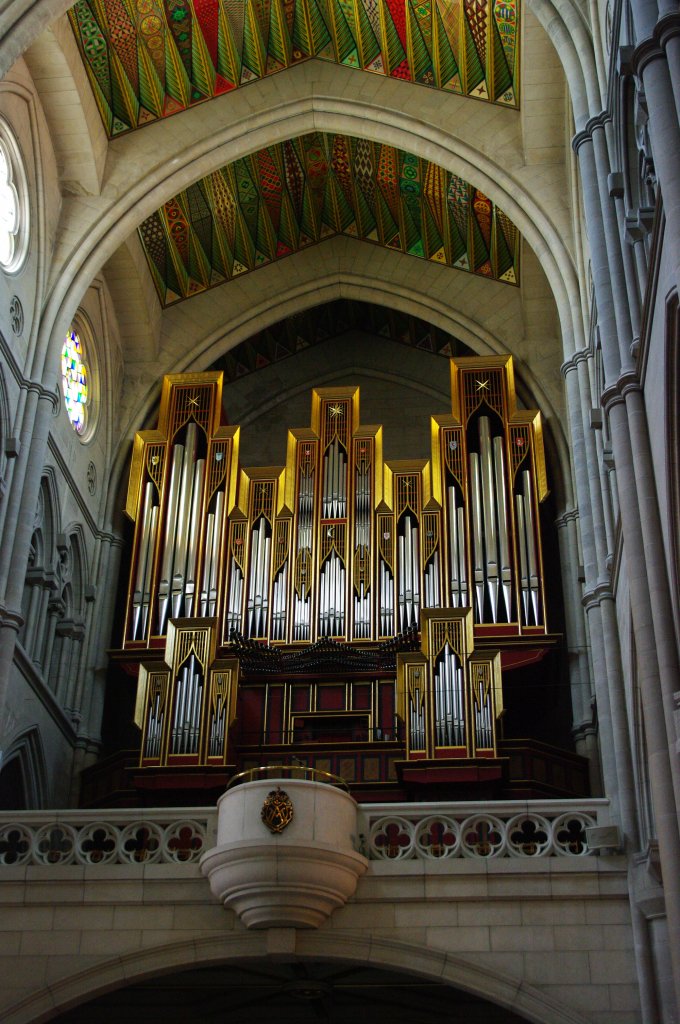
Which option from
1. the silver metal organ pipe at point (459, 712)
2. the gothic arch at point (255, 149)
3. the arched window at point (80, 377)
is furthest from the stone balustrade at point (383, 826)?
the arched window at point (80, 377)

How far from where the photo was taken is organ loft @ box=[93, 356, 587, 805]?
48.0 feet

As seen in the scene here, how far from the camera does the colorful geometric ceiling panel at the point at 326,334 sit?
21.6m

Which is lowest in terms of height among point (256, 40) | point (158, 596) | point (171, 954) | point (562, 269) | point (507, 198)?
point (171, 954)

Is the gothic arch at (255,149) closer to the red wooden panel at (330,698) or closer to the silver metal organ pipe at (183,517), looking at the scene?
the silver metal organ pipe at (183,517)

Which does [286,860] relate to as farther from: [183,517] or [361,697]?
[183,517]

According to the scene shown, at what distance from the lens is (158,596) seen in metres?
17.7

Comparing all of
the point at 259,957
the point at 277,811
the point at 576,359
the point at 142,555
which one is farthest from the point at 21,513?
the point at 576,359

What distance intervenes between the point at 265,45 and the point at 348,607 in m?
8.08

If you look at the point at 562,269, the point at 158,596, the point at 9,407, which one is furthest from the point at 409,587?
the point at 9,407

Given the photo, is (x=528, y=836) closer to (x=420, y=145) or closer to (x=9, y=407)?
(x=9, y=407)

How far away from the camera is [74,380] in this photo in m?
17.9

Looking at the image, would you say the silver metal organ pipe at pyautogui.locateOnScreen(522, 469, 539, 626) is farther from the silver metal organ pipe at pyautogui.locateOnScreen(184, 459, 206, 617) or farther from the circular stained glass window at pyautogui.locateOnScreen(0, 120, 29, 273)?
the circular stained glass window at pyautogui.locateOnScreen(0, 120, 29, 273)

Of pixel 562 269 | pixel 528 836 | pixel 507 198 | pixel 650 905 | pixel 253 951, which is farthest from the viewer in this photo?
pixel 507 198

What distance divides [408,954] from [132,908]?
2553mm
